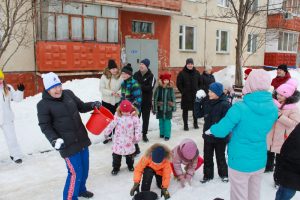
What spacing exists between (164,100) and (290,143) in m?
3.89

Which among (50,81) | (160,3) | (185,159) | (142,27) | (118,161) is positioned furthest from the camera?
(142,27)

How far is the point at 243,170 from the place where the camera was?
10.7 feet

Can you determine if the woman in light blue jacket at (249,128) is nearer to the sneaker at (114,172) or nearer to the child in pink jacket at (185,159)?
the child in pink jacket at (185,159)

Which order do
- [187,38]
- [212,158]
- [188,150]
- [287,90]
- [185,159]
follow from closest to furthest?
[287,90] < [188,150] < [185,159] < [212,158] < [187,38]

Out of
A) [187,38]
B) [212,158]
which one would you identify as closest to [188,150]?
[212,158]

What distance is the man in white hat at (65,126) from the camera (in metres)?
3.53

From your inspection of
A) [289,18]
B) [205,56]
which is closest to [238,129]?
[205,56]

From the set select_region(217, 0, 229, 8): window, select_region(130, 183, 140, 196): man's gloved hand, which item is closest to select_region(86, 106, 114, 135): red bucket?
select_region(130, 183, 140, 196): man's gloved hand

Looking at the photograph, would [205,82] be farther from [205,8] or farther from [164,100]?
[205,8]

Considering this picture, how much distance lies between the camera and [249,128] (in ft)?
10.3

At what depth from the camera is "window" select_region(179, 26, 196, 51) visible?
16.3 metres

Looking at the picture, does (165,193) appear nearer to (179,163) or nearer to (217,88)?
(179,163)

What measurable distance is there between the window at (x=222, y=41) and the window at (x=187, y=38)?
7.27 ft

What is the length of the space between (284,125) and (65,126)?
2889 millimetres
